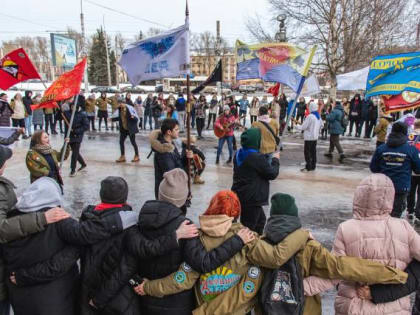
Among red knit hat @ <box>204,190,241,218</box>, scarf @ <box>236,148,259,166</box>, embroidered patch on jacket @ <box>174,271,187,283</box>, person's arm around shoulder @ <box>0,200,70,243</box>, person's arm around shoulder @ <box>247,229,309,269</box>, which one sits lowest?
embroidered patch on jacket @ <box>174,271,187,283</box>

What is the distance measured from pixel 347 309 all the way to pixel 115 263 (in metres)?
1.66

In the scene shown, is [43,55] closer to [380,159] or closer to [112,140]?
[112,140]

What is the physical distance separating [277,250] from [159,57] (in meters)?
4.01

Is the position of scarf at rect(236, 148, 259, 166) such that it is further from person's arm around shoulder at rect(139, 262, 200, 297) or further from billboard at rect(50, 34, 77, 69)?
billboard at rect(50, 34, 77, 69)

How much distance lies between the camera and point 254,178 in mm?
4480

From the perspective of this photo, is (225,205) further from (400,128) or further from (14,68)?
(14,68)

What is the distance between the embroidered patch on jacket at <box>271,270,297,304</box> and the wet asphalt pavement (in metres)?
1.61

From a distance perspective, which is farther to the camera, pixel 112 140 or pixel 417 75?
pixel 112 140

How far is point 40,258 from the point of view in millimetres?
2629

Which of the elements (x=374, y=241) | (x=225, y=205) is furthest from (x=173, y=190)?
(x=374, y=241)

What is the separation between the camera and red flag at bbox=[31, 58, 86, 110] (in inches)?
269

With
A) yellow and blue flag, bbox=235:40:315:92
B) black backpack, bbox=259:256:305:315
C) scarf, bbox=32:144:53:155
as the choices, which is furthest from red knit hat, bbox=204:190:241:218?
yellow and blue flag, bbox=235:40:315:92

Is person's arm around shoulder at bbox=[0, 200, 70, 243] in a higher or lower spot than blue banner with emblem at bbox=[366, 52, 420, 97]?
lower

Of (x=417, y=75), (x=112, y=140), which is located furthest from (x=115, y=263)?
(x=112, y=140)
